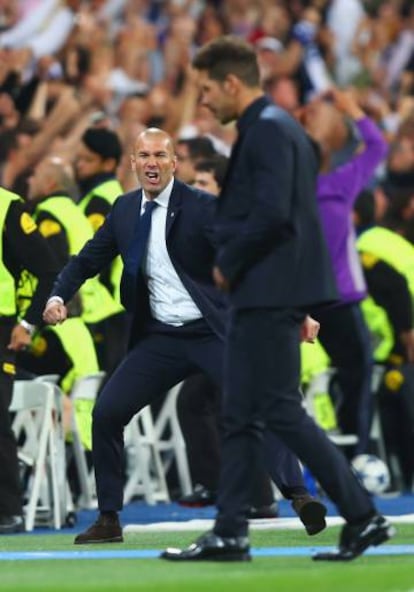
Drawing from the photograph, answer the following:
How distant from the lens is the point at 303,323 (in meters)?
9.54

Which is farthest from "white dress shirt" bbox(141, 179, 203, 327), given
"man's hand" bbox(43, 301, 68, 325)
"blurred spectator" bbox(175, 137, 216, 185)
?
"blurred spectator" bbox(175, 137, 216, 185)

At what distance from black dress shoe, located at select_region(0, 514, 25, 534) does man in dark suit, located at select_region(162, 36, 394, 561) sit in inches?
136

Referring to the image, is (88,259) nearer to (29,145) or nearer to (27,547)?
(27,547)

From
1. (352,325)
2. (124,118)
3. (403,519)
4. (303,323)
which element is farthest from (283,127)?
(124,118)

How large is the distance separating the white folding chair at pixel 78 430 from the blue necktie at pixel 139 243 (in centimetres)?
344

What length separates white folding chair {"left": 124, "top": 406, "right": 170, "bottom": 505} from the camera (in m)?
15.5

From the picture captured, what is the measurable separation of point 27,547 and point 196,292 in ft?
5.09

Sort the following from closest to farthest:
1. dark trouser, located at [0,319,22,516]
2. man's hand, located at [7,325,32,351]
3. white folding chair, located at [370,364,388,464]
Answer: man's hand, located at [7,325,32,351] < dark trouser, located at [0,319,22,516] < white folding chair, located at [370,364,388,464]

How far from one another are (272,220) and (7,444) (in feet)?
13.5

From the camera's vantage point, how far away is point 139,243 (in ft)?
37.1

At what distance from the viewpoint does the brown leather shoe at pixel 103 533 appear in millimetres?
11180

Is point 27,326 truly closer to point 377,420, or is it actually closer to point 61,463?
point 61,463

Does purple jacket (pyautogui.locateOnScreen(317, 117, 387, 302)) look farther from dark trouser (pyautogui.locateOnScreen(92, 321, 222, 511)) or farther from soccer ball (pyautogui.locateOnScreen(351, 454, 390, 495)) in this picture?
dark trouser (pyautogui.locateOnScreen(92, 321, 222, 511))

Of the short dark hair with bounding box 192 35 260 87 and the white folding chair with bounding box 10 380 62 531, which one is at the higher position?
the short dark hair with bounding box 192 35 260 87
